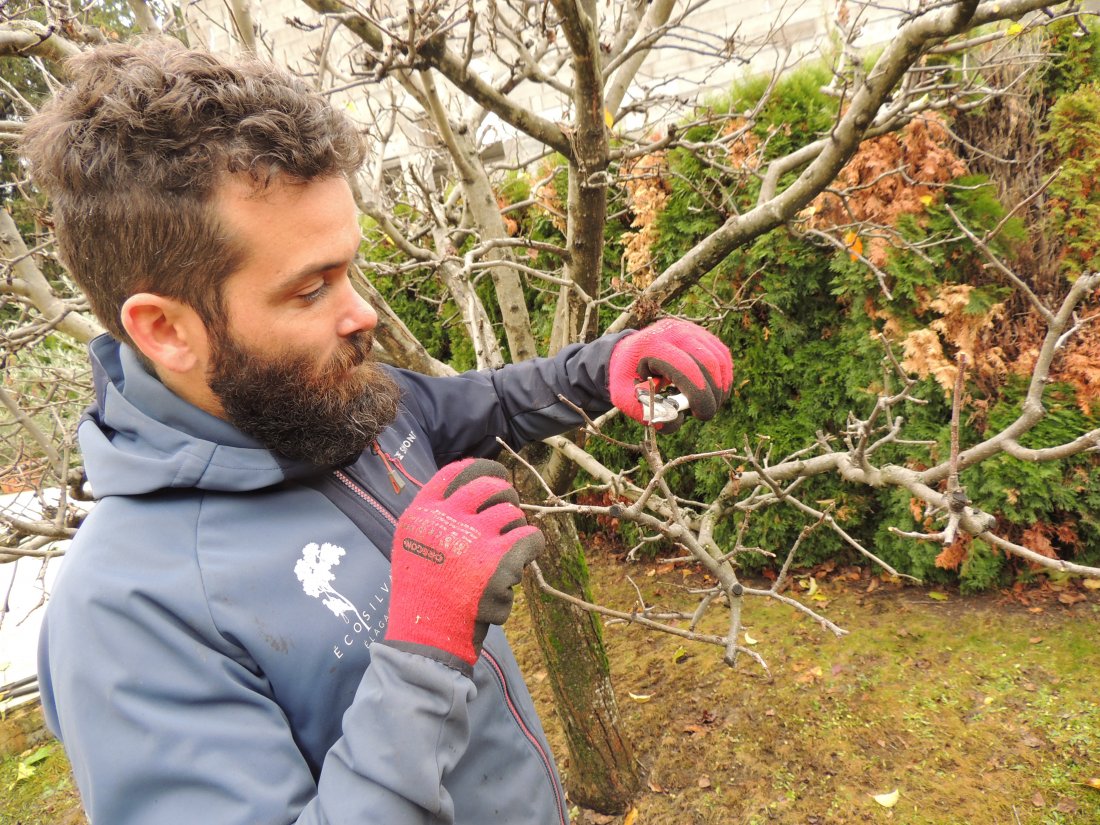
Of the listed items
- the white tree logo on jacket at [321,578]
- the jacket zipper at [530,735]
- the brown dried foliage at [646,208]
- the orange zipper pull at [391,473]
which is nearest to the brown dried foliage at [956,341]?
the brown dried foliage at [646,208]

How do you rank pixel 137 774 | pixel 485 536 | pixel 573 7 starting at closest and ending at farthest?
1. pixel 137 774
2. pixel 485 536
3. pixel 573 7

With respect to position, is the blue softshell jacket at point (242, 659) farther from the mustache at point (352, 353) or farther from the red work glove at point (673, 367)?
the red work glove at point (673, 367)

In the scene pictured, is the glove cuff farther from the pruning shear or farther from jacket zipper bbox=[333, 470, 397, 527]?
the pruning shear

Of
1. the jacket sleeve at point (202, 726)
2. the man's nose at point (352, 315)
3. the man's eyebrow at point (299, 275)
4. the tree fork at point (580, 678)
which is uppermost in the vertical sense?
the man's eyebrow at point (299, 275)

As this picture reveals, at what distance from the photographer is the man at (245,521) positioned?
907mm

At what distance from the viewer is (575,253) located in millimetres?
2352

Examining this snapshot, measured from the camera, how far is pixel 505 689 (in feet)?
4.42

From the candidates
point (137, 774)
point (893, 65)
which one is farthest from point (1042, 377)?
point (137, 774)

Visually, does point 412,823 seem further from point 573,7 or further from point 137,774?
point 573,7

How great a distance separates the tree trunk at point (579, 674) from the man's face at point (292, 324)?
53.1 inches

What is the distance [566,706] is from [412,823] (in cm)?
201

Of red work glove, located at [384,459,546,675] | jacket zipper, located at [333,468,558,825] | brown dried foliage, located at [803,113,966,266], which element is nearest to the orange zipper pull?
jacket zipper, located at [333,468,558,825]

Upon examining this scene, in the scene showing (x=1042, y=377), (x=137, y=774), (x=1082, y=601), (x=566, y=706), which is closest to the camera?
(x=137, y=774)

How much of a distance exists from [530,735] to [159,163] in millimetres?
1310
